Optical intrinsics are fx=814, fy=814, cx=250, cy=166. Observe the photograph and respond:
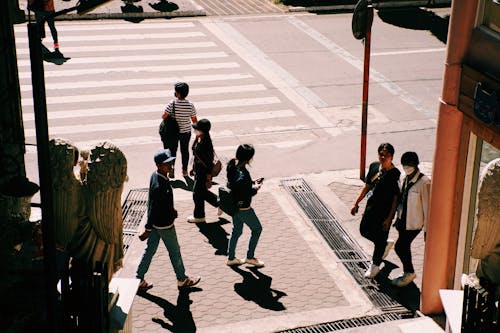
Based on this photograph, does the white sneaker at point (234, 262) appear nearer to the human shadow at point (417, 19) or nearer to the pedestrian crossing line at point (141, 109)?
the pedestrian crossing line at point (141, 109)

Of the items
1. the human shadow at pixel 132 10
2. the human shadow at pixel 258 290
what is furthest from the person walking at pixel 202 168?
the human shadow at pixel 132 10

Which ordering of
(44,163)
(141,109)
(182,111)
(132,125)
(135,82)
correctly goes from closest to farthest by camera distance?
(44,163) → (182,111) → (132,125) → (141,109) → (135,82)

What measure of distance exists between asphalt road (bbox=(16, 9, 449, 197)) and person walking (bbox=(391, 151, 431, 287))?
166 inches

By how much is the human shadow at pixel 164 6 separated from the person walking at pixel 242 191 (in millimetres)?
14693

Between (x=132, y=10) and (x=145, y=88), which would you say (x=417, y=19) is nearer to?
(x=132, y=10)

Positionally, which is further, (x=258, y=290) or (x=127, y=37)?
(x=127, y=37)

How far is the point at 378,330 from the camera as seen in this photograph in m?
9.72

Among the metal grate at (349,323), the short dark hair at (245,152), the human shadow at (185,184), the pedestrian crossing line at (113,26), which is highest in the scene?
the short dark hair at (245,152)

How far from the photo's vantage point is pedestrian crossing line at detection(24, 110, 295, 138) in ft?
51.8

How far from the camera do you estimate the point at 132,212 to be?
12.8 metres

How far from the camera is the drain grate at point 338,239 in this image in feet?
34.4

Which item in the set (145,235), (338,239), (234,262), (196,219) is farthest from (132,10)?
(145,235)

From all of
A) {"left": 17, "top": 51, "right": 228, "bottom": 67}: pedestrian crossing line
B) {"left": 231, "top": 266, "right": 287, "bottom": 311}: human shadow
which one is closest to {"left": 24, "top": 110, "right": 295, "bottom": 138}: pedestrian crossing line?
{"left": 17, "top": 51, "right": 228, "bottom": 67}: pedestrian crossing line

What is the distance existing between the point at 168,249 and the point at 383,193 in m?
2.79
